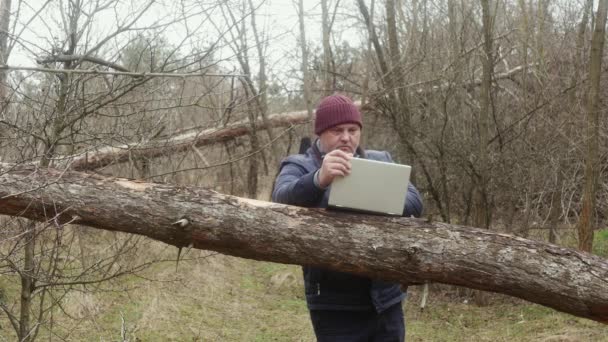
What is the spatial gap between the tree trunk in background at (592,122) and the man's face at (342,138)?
11.8 ft

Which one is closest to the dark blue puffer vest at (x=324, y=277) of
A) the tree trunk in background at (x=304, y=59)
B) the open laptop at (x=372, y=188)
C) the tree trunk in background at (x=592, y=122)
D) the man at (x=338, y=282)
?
the man at (x=338, y=282)

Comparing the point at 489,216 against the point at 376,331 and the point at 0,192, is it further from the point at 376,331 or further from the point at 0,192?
the point at 0,192

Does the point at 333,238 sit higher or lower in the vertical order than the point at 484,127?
lower

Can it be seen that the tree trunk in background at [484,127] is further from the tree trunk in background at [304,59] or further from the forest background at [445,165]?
the tree trunk in background at [304,59]

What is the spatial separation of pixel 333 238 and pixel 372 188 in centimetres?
35

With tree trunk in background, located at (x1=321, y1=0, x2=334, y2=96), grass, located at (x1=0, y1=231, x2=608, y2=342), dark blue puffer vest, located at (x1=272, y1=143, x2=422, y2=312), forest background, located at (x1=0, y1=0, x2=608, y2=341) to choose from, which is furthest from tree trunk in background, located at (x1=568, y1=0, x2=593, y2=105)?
dark blue puffer vest, located at (x1=272, y1=143, x2=422, y2=312)

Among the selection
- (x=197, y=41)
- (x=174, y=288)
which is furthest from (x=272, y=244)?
(x=174, y=288)

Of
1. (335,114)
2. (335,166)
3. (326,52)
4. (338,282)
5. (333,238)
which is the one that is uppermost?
(326,52)

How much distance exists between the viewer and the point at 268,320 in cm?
670

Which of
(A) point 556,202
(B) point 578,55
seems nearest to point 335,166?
(A) point 556,202

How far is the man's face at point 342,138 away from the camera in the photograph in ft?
9.17

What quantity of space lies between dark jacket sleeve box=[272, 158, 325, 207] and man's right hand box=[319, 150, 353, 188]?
13 cm

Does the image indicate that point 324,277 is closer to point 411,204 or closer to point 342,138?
point 411,204

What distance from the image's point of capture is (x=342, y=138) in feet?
9.18
